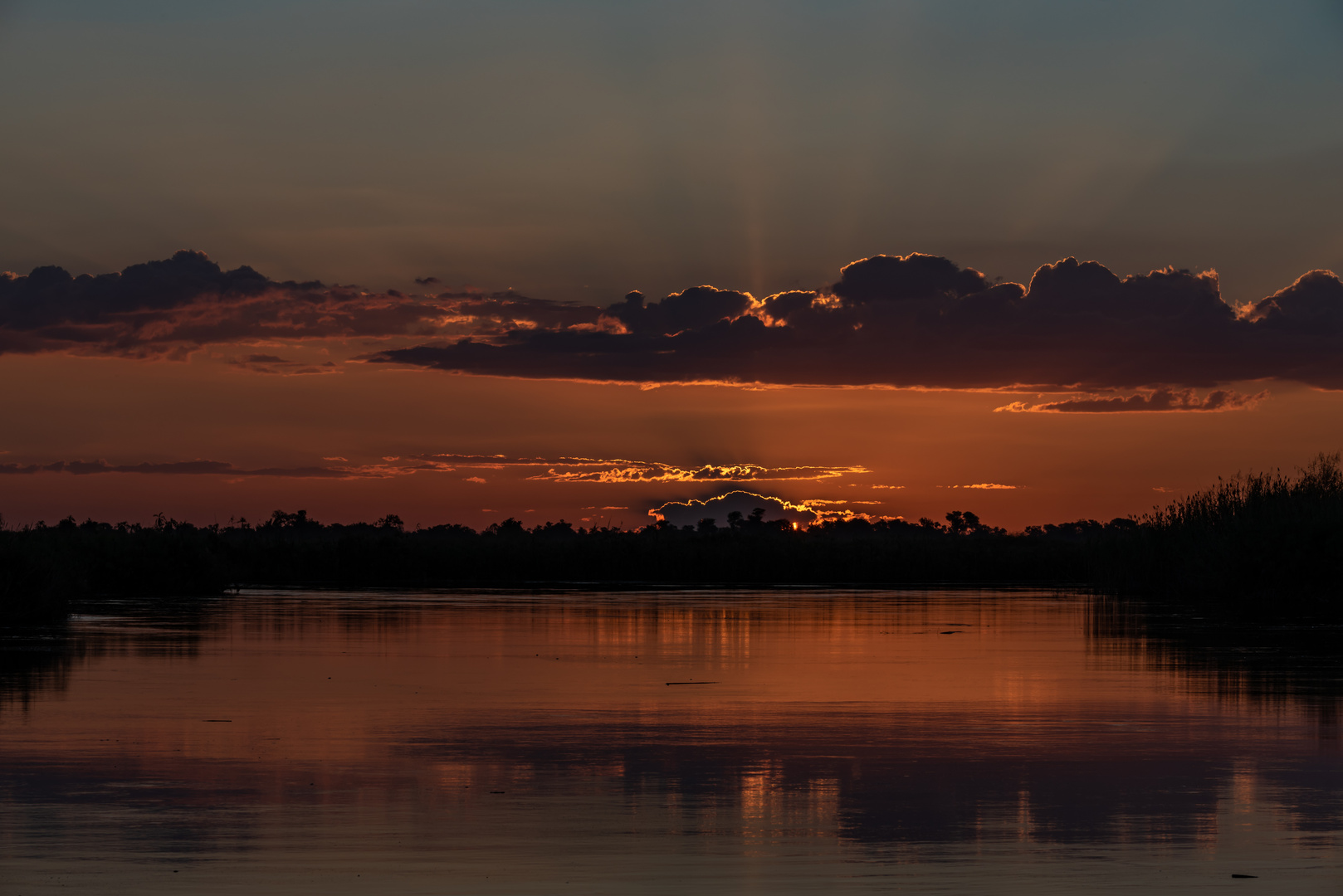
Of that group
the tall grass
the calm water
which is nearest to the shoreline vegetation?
the tall grass

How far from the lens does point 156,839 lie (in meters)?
10.4

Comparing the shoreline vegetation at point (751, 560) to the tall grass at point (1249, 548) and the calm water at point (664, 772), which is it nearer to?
the tall grass at point (1249, 548)

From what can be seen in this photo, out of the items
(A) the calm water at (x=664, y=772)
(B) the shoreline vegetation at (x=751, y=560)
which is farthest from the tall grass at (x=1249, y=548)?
(A) the calm water at (x=664, y=772)

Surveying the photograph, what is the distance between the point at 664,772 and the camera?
1338cm

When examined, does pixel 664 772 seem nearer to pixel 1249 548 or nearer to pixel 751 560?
pixel 1249 548

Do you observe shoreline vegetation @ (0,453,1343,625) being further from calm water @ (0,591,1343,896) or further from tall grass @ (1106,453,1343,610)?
calm water @ (0,591,1343,896)

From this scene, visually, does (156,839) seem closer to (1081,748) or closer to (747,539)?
(1081,748)

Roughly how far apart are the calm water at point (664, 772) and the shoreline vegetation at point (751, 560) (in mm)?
17051

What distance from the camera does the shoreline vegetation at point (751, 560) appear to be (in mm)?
43906

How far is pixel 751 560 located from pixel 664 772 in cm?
6383

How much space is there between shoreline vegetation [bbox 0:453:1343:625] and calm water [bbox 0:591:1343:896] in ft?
55.9

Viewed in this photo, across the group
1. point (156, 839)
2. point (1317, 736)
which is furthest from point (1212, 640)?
point (156, 839)

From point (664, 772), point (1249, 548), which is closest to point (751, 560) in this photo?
point (1249, 548)

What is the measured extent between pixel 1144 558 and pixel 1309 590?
18.4m
